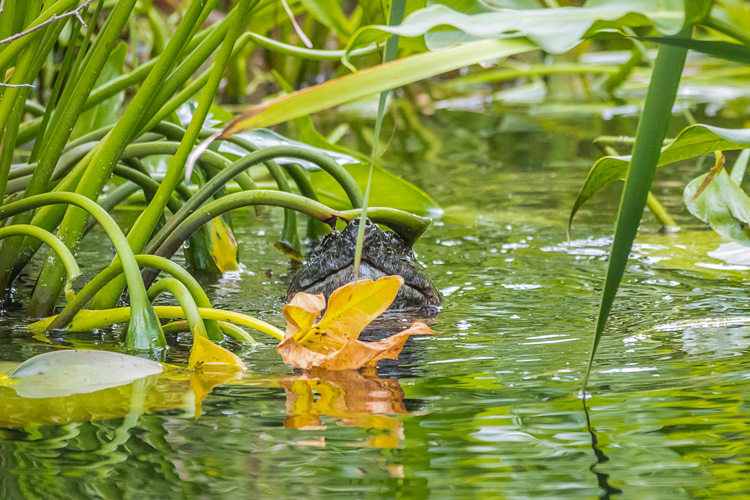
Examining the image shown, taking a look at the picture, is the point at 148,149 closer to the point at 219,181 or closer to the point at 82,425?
the point at 219,181

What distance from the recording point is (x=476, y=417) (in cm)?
66

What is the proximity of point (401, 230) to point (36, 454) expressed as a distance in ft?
1.71

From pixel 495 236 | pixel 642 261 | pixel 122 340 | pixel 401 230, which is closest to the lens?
pixel 122 340

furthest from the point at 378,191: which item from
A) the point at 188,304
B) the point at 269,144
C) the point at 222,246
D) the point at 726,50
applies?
the point at 726,50

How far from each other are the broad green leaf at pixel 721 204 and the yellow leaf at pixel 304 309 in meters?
0.57

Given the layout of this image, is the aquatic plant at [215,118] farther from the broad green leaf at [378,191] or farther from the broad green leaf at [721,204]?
the broad green leaf at [721,204]

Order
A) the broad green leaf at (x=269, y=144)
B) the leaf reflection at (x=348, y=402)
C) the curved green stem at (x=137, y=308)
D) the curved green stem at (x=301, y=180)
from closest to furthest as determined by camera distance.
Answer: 1. the leaf reflection at (x=348, y=402)
2. the curved green stem at (x=137, y=308)
3. the curved green stem at (x=301, y=180)
4. the broad green leaf at (x=269, y=144)

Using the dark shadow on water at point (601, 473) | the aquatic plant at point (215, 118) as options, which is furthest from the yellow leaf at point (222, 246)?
the dark shadow on water at point (601, 473)

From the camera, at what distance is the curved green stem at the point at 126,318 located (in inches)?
30.2

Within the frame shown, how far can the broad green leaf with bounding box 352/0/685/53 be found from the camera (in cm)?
46

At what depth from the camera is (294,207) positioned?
3.00 ft

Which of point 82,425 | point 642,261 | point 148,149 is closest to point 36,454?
point 82,425

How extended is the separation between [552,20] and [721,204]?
26.8 inches

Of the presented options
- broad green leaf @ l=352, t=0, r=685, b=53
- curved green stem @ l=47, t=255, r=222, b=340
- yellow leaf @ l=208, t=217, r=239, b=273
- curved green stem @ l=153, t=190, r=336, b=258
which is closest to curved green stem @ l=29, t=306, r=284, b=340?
curved green stem @ l=47, t=255, r=222, b=340
